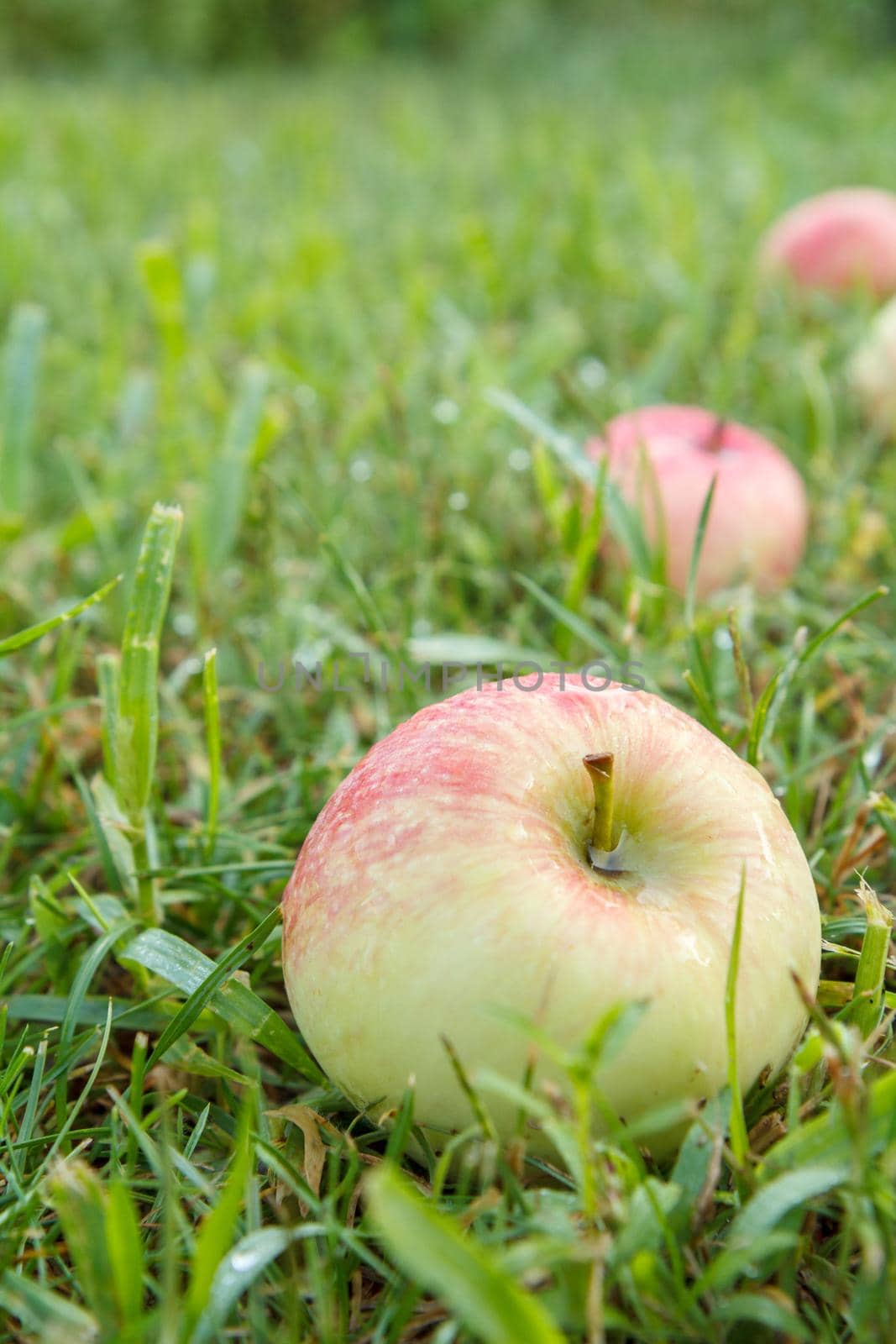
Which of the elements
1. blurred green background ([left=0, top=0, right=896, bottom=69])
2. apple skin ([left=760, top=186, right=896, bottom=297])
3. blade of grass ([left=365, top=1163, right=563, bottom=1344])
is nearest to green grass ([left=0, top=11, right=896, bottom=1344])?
blade of grass ([left=365, top=1163, right=563, bottom=1344])

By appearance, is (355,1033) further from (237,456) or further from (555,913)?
(237,456)

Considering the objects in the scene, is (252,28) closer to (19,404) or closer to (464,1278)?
(19,404)

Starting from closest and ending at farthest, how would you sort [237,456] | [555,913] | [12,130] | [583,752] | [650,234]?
1. [555,913]
2. [583,752]
3. [237,456]
4. [650,234]
5. [12,130]

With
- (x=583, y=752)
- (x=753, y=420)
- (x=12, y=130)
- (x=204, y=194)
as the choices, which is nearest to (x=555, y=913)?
(x=583, y=752)

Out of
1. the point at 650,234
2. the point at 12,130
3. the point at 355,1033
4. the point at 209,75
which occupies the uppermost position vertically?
the point at 209,75

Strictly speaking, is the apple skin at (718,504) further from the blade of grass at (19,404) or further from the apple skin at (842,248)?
the apple skin at (842,248)

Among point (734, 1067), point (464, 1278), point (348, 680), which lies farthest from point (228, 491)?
point (464, 1278)

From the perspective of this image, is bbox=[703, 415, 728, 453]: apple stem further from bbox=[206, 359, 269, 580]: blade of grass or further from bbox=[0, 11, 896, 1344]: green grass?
bbox=[206, 359, 269, 580]: blade of grass
